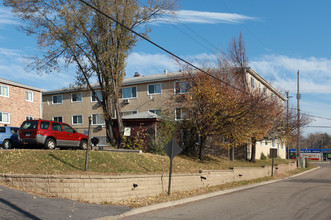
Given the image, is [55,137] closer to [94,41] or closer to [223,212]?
[94,41]

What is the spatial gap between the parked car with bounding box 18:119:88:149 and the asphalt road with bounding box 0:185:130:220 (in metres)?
7.02

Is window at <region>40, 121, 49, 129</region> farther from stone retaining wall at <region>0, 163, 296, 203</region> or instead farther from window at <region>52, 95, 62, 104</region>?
window at <region>52, 95, 62, 104</region>

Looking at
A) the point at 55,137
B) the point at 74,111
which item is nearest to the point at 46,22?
the point at 55,137

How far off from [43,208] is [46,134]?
8953 millimetres

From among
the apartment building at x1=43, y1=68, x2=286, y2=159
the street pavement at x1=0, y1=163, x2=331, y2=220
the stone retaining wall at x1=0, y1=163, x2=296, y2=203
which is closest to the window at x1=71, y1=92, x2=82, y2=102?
the apartment building at x1=43, y1=68, x2=286, y2=159

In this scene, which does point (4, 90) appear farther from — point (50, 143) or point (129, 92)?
point (50, 143)

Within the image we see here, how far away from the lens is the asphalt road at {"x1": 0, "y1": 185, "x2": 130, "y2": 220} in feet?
28.1

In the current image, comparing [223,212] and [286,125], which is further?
[286,125]

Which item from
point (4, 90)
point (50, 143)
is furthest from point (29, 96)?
point (50, 143)

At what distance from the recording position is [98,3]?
21.1 m

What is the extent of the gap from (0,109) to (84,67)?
1440 cm

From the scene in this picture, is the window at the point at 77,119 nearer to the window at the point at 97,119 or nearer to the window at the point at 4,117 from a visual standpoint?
the window at the point at 97,119

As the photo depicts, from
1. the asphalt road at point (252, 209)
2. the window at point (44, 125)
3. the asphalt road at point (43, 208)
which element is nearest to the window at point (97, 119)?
the window at point (44, 125)

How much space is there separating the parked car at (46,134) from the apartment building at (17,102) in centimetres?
1721
